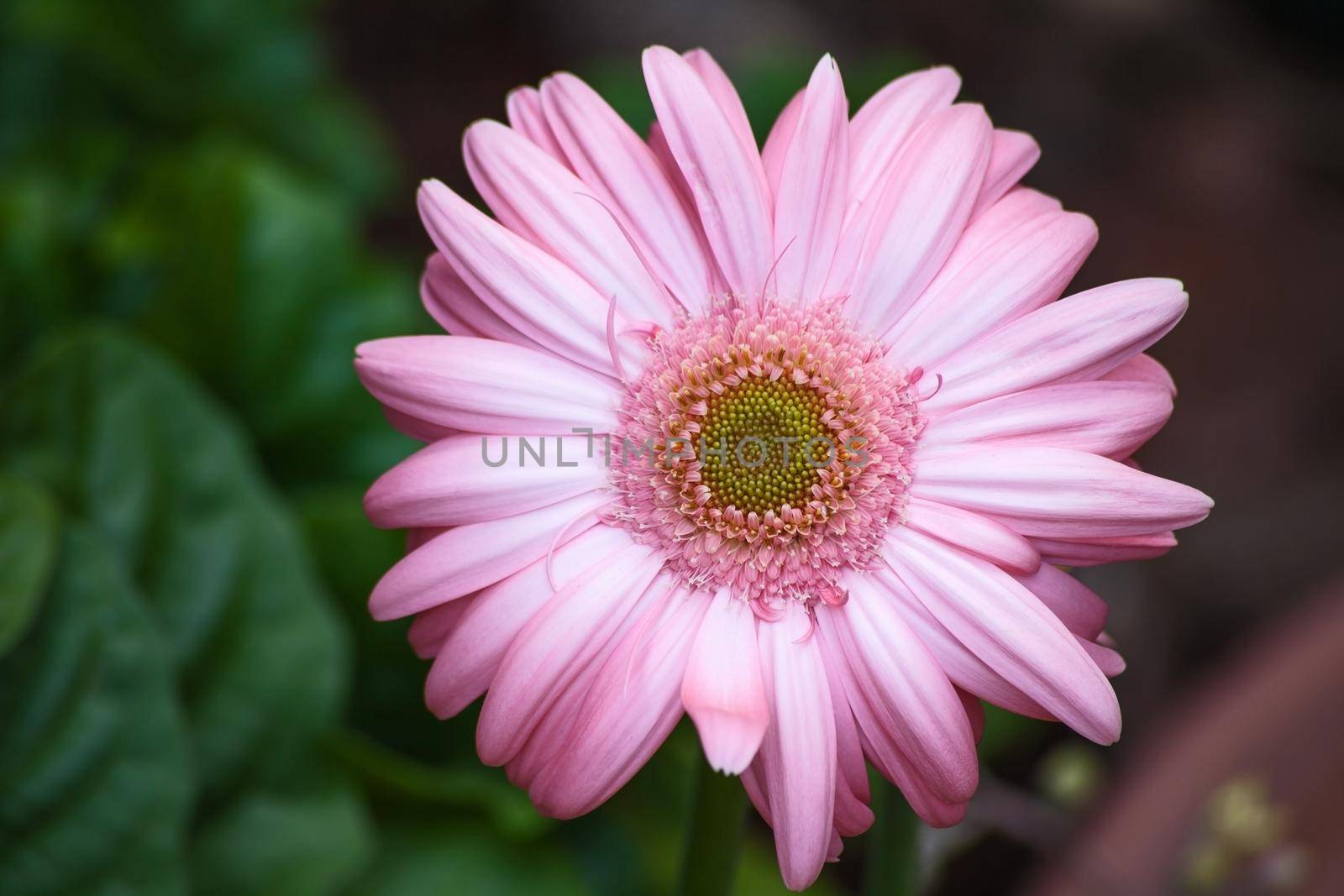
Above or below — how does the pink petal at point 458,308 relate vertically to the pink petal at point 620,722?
above

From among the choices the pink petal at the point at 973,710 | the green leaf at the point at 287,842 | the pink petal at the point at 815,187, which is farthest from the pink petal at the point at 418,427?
the green leaf at the point at 287,842

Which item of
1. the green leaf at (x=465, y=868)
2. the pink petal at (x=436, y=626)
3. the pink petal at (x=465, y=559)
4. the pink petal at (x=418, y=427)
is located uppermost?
the pink petal at (x=418, y=427)

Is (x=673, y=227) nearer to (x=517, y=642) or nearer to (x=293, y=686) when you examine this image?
(x=517, y=642)

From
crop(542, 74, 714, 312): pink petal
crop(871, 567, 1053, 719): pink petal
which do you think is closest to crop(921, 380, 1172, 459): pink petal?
crop(871, 567, 1053, 719): pink petal

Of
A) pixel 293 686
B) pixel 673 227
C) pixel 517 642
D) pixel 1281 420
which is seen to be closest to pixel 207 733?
pixel 293 686

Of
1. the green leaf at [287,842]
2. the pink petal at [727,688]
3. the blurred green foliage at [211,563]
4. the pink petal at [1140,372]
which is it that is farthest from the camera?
the green leaf at [287,842]

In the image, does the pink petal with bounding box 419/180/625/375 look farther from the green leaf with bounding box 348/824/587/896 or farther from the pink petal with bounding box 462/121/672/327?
the green leaf with bounding box 348/824/587/896

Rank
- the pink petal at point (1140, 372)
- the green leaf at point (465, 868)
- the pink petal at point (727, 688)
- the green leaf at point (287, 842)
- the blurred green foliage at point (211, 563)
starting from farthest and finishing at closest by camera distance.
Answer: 1. the green leaf at point (465, 868)
2. the green leaf at point (287, 842)
3. the blurred green foliage at point (211, 563)
4. the pink petal at point (1140, 372)
5. the pink petal at point (727, 688)

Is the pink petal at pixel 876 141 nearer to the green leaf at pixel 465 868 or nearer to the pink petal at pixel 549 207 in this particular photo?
the pink petal at pixel 549 207
